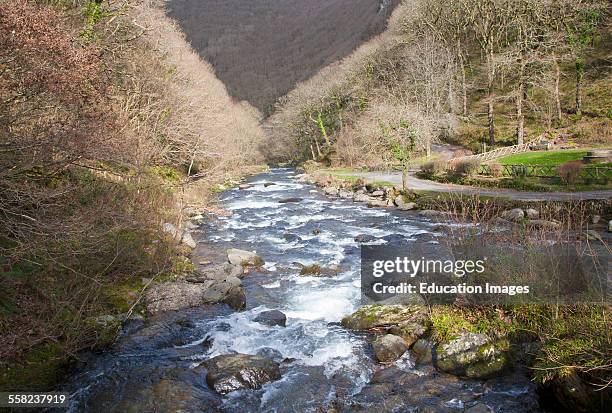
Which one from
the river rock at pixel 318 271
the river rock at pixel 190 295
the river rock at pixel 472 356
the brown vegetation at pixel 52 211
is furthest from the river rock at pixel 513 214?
the brown vegetation at pixel 52 211

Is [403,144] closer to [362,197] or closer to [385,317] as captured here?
[362,197]

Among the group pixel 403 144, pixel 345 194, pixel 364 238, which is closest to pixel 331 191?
pixel 345 194

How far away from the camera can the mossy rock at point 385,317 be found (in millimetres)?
9828

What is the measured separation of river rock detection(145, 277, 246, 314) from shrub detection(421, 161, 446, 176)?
23048 mm

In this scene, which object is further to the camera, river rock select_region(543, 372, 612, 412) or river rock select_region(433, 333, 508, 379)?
river rock select_region(433, 333, 508, 379)

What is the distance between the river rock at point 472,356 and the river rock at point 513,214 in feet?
37.0

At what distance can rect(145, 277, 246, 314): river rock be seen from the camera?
12.0 m

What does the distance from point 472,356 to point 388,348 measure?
5.51ft

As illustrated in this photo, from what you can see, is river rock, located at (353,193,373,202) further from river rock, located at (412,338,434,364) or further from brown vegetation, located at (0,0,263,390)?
river rock, located at (412,338,434,364)

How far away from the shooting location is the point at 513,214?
61.2 ft

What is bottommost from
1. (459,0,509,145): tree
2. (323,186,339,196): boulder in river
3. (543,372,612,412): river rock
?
(323,186,339,196): boulder in river

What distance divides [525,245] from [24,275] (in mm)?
10880

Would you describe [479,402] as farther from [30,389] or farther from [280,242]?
[280,242]

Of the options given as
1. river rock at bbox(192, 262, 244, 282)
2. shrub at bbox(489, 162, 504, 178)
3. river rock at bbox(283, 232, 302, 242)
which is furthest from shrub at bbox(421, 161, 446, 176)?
river rock at bbox(192, 262, 244, 282)
